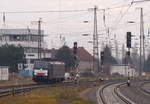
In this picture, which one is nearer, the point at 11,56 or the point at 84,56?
the point at 11,56

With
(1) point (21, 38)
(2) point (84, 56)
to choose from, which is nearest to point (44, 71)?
(1) point (21, 38)

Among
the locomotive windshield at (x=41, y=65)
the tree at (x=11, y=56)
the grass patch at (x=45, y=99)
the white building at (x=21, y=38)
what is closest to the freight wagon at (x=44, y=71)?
the locomotive windshield at (x=41, y=65)

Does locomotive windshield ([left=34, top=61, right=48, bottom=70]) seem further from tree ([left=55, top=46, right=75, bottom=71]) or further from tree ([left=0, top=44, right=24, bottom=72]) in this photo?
tree ([left=55, top=46, right=75, bottom=71])

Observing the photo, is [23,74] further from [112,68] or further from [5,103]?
[5,103]

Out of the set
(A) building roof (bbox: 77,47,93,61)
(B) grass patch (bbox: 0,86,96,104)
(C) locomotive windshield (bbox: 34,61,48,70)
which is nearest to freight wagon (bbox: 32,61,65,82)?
(C) locomotive windshield (bbox: 34,61,48,70)

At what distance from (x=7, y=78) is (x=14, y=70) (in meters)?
26.0

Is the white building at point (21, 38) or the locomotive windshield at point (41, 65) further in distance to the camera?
the white building at point (21, 38)

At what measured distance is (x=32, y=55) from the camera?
14250 centimetres

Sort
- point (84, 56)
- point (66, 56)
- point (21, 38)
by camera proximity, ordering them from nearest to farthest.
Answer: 1. point (66, 56)
2. point (21, 38)
3. point (84, 56)

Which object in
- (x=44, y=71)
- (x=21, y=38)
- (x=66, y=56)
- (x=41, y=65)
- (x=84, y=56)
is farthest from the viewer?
(x=84, y=56)

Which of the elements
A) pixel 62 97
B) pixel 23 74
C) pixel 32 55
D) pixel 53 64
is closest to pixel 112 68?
pixel 32 55

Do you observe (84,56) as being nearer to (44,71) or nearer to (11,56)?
(11,56)

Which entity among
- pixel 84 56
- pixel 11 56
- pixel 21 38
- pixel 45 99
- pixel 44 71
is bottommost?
pixel 45 99

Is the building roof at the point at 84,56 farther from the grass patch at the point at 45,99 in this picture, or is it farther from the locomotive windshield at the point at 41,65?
the grass patch at the point at 45,99
